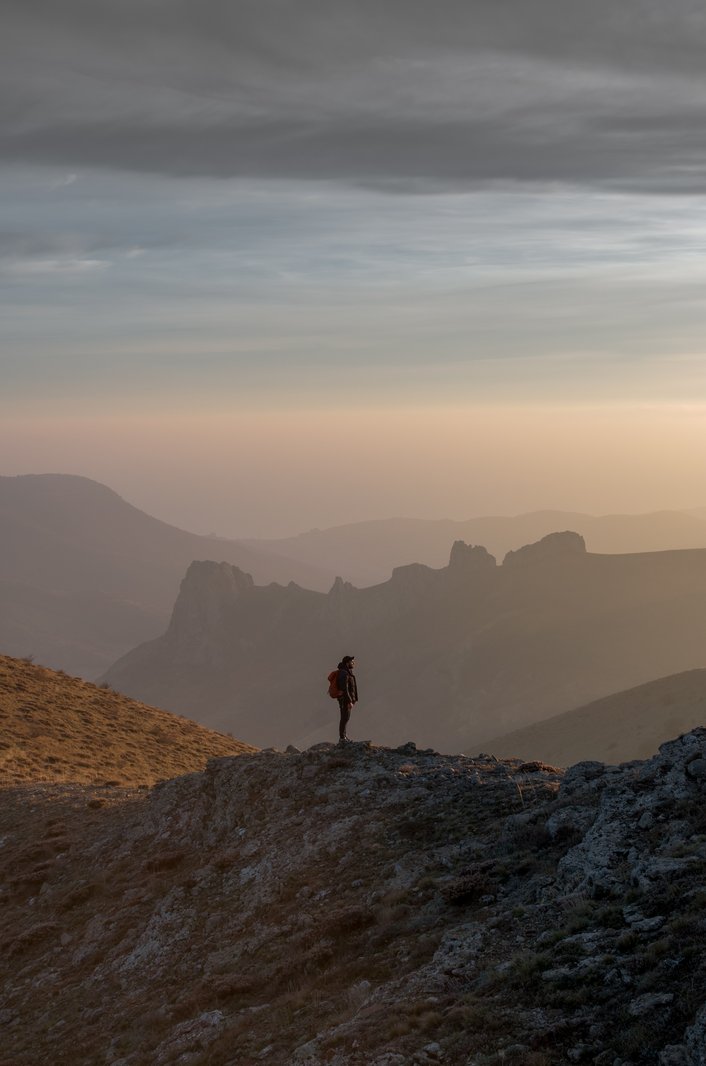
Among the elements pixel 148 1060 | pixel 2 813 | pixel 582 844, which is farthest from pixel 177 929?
pixel 2 813

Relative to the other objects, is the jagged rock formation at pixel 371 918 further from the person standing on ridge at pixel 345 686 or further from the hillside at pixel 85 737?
the hillside at pixel 85 737

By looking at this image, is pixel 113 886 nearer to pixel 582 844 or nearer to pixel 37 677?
pixel 582 844

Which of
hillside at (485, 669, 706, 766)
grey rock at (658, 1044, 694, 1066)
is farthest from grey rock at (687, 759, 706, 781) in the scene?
hillside at (485, 669, 706, 766)

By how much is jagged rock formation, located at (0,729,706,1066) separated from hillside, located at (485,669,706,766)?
7893 cm

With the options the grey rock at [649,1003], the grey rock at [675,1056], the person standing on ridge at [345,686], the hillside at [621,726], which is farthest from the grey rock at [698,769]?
the hillside at [621,726]

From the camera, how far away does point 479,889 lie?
1500 cm

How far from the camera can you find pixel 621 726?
107 metres

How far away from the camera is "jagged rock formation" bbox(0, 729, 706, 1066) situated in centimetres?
1116

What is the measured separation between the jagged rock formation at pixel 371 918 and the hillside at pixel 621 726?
78932 mm

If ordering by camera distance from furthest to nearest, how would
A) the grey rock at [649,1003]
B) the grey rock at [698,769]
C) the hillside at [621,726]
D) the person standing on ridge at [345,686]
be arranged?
the hillside at [621,726], the person standing on ridge at [345,686], the grey rock at [698,769], the grey rock at [649,1003]

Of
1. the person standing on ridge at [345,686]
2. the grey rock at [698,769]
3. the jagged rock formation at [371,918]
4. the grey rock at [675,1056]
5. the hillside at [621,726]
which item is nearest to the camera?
the grey rock at [675,1056]

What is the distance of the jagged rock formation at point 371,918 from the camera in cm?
1116

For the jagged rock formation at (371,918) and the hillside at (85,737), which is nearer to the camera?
the jagged rock formation at (371,918)

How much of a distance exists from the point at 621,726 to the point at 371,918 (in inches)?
3845
